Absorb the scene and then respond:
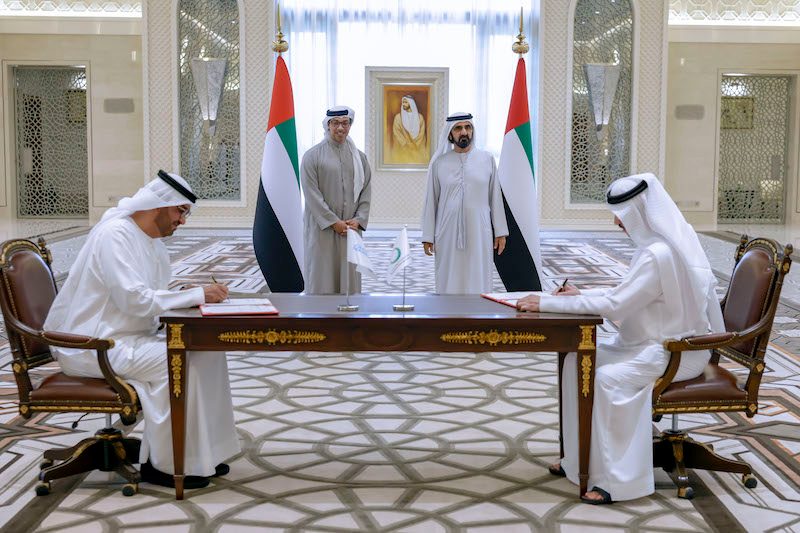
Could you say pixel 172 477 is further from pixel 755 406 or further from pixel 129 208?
pixel 755 406

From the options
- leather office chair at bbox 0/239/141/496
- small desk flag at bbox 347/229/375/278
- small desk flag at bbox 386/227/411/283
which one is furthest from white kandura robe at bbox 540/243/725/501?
leather office chair at bbox 0/239/141/496

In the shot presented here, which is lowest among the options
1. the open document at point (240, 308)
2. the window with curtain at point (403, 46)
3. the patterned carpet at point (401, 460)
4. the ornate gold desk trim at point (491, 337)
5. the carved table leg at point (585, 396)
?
the patterned carpet at point (401, 460)

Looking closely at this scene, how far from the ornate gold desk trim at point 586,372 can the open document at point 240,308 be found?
3.29 feet

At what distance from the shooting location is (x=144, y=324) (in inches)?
129

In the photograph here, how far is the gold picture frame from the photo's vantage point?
14.4 metres

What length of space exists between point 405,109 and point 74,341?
1076 cm

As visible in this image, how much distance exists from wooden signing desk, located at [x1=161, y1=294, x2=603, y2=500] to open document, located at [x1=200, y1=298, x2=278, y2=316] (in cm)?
5

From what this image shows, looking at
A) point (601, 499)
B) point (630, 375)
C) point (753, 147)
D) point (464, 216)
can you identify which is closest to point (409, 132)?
point (753, 147)

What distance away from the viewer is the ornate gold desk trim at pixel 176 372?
118 inches

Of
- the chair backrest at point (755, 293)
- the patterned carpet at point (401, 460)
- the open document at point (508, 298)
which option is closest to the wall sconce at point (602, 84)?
the patterned carpet at point (401, 460)

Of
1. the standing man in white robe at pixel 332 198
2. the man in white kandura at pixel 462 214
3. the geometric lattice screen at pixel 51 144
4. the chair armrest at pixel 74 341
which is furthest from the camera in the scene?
the geometric lattice screen at pixel 51 144

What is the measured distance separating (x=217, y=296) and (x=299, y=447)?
76cm

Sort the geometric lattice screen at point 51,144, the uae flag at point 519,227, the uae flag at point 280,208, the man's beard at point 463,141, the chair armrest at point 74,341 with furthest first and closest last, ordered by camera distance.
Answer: the geometric lattice screen at point 51,144 → the uae flag at point 280,208 → the uae flag at point 519,227 → the man's beard at point 463,141 → the chair armrest at point 74,341

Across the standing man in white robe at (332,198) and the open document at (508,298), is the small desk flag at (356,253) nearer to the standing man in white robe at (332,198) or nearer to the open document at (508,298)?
the open document at (508,298)
